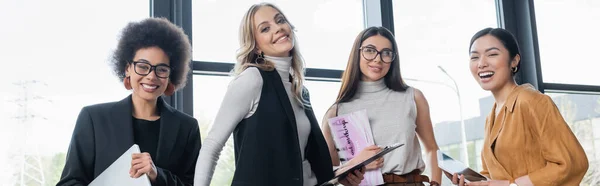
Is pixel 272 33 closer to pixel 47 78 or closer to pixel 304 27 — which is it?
pixel 47 78

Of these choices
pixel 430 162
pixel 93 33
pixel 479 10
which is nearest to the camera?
pixel 430 162

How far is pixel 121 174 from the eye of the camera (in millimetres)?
1801

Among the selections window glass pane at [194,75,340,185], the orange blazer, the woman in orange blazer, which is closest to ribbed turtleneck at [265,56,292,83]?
the woman in orange blazer

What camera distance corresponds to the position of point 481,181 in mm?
2215

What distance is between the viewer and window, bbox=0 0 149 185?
2.60 meters

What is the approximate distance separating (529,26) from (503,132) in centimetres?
206

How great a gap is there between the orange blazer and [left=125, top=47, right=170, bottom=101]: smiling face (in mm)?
1217

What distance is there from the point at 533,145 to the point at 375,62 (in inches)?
25.4

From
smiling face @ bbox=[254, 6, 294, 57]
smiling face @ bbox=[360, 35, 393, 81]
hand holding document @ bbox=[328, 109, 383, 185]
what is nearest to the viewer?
smiling face @ bbox=[254, 6, 294, 57]

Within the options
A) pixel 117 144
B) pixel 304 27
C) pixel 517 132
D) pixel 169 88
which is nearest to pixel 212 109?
pixel 304 27

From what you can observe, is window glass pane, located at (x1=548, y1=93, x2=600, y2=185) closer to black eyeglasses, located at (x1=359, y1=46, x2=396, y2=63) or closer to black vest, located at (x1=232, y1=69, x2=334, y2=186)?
black eyeglasses, located at (x1=359, y1=46, x2=396, y2=63)

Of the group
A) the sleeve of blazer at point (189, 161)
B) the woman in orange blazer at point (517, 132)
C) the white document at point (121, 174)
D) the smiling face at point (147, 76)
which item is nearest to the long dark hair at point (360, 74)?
the woman in orange blazer at point (517, 132)

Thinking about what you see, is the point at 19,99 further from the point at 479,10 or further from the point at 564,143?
the point at 479,10

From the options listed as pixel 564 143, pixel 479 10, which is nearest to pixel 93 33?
pixel 564 143
